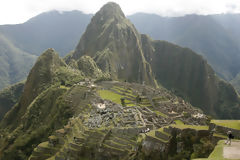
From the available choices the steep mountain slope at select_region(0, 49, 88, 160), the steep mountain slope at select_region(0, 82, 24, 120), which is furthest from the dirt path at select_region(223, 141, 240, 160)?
the steep mountain slope at select_region(0, 82, 24, 120)

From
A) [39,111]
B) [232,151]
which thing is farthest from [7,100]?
[232,151]

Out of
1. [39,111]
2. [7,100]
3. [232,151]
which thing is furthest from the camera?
[7,100]

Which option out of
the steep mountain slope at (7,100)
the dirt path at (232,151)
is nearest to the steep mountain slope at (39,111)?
the dirt path at (232,151)

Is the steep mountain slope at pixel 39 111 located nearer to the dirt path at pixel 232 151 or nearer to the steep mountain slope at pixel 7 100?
the dirt path at pixel 232 151

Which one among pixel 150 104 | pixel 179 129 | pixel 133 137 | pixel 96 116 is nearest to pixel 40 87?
pixel 150 104

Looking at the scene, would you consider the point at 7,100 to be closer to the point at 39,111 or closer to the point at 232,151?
the point at 39,111

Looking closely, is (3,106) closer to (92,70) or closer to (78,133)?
(92,70)

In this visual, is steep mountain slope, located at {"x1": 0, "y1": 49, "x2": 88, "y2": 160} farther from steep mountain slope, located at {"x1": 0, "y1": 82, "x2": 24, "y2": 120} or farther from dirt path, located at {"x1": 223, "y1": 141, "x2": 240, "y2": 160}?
steep mountain slope, located at {"x1": 0, "y1": 82, "x2": 24, "y2": 120}

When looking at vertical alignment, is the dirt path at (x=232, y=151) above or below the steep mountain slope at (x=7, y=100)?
above

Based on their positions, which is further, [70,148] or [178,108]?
[178,108]
